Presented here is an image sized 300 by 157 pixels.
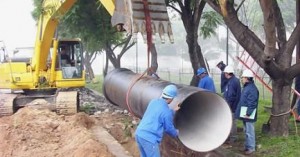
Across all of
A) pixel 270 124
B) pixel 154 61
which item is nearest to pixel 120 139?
pixel 270 124

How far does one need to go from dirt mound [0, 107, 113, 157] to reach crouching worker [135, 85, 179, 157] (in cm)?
155

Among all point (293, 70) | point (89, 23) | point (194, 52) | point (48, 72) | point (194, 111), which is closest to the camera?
point (194, 111)

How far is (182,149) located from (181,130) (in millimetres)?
1463

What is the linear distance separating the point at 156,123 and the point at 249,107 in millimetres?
3055

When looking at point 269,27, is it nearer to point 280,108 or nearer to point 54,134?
point 280,108

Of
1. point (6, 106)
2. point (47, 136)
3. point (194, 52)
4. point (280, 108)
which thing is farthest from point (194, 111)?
point (194, 52)

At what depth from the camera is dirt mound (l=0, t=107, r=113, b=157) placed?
8539 millimetres

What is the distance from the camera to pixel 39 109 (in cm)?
1316

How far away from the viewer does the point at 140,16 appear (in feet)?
25.6

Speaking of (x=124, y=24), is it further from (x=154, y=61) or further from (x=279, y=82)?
(x=154, y=61)

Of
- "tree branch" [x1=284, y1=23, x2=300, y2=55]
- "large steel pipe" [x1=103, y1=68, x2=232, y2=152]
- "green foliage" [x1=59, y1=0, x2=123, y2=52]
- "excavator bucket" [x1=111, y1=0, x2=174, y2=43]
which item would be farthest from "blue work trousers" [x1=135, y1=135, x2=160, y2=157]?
"green foliage" [x1=59, y1=0, x2=123, y2=52]

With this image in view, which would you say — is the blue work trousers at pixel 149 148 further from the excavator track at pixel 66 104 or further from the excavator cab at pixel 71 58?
the excavator cab at pixel 71 58

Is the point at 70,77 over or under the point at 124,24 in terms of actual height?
under

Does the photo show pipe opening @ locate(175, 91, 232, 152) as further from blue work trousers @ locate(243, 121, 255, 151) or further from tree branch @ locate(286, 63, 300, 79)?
tree branch @ locate(286, 63, 300, 79)
